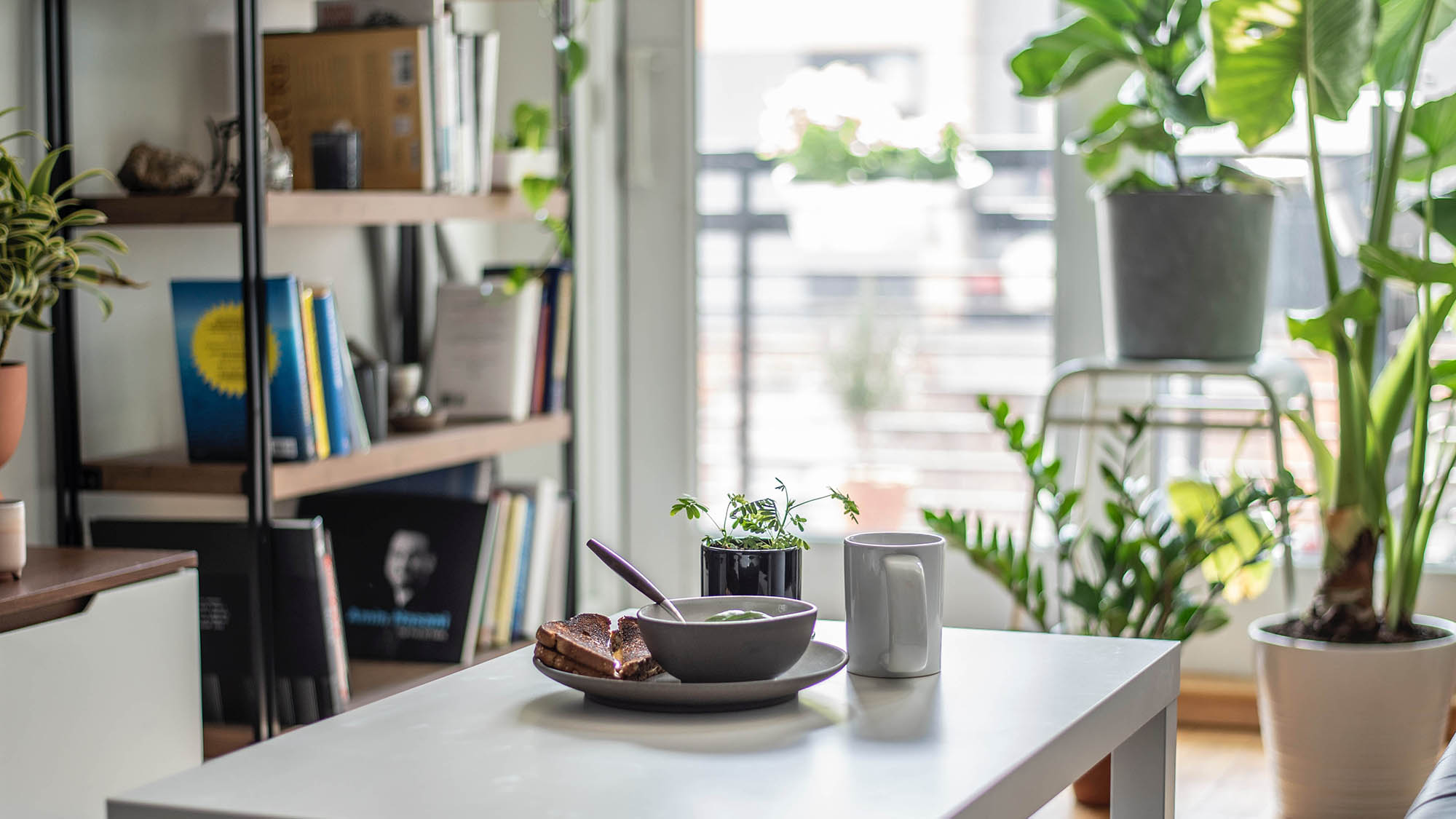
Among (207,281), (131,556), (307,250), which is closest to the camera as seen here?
(131,556)

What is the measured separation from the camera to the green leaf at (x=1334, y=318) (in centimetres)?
216

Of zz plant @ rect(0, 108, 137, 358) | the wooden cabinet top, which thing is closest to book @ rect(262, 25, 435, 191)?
zz plant @ rect(0, 108, 137, 358)

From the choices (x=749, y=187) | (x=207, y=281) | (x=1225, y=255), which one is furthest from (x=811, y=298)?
(x=207, y=281)

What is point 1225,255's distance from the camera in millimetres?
2451

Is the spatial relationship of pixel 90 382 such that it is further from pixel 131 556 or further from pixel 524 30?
pixel 524 30

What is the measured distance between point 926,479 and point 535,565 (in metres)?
0.95

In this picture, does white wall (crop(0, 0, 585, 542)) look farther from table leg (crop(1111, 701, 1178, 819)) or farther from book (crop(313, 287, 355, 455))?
table leg (crop(1111, 701, 1178, 819))

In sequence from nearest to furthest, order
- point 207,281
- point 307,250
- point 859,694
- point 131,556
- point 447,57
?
point 859,694 < point 131,556 < point 207,281 < point 447,57 < point 307,250

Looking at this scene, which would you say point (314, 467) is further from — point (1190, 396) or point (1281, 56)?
point (1190, 396)

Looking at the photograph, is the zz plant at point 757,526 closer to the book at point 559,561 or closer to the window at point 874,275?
the book at point 559,561

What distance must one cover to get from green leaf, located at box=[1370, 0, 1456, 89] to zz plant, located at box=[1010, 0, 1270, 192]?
0.80 feet

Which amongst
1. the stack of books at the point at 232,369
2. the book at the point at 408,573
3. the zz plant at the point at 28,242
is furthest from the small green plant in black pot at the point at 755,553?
the book at the point at 408,573

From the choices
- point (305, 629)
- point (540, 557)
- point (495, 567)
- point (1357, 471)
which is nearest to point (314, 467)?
point (305, 629)

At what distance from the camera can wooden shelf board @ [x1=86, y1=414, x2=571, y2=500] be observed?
1.98m
